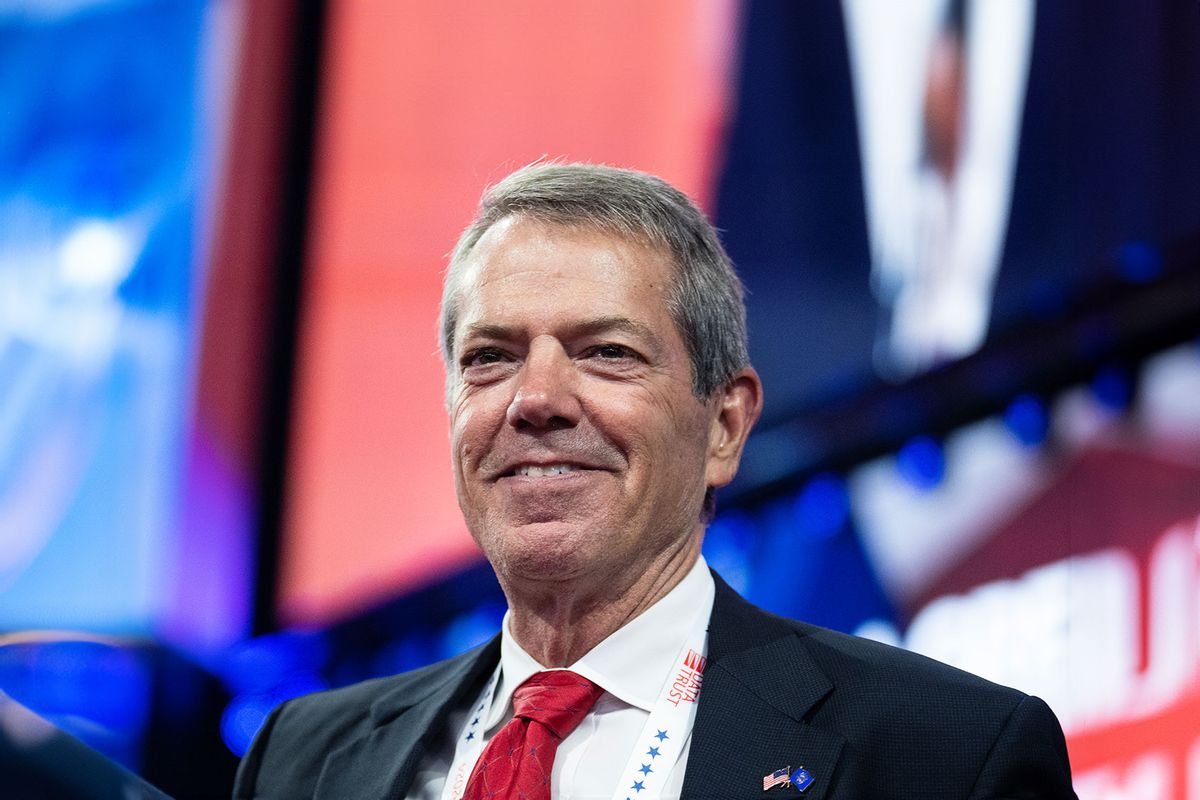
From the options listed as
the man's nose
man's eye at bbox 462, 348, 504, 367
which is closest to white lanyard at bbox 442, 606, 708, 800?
the man's nose

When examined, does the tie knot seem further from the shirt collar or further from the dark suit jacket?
the dark suit jacket

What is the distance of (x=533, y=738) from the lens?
1.85m

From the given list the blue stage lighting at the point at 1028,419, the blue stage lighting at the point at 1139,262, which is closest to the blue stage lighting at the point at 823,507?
the blue stage lighting at the point at 1028,419

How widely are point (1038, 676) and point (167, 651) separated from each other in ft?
9.50

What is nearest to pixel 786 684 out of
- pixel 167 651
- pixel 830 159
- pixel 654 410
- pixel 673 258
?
pixel 654 410

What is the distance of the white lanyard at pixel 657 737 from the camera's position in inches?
70.0

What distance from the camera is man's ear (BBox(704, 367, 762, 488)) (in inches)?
82.8

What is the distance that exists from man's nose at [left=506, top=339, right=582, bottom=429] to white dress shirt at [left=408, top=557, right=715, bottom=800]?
33 centimetres

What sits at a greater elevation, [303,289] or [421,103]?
[421,103]

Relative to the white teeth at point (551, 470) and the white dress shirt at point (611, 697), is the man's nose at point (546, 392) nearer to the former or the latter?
the white teeth at point (551, 470)

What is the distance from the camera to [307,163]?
4.92 meters

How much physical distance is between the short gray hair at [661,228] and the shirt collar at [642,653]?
1.06ft

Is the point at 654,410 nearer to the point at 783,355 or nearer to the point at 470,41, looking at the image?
the point at 783,355

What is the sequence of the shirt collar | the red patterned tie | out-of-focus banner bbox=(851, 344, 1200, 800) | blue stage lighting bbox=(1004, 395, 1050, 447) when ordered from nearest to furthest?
the red patterned tie
the shirt collar
out-of-focus banner bbox=(851, 344, 1200, 800)
blue stage lighting bbox=(1004, 395, 1050, 447)
